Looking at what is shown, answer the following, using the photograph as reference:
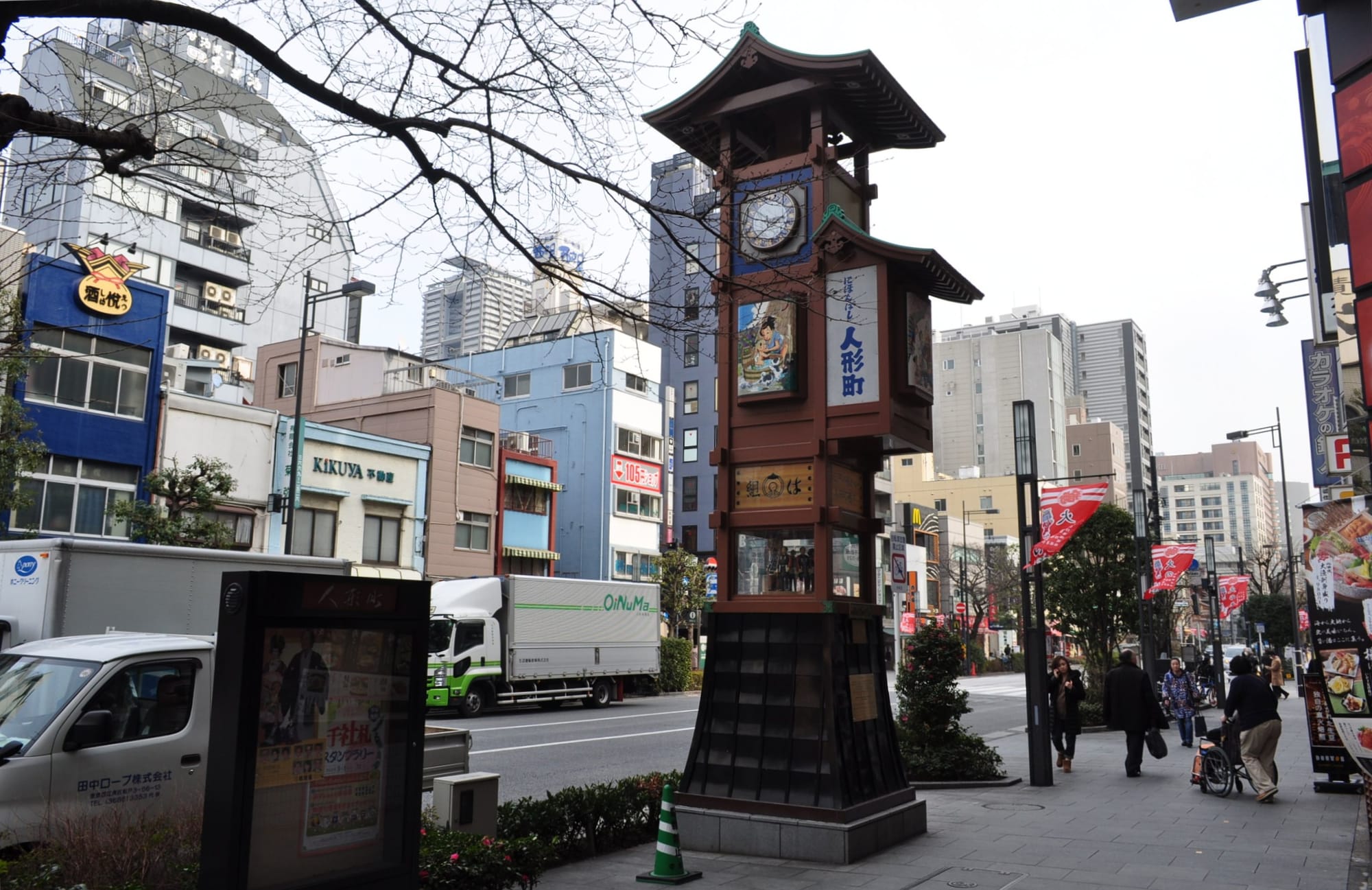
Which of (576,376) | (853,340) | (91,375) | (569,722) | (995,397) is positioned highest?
(995,397)

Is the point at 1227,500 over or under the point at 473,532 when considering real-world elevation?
over

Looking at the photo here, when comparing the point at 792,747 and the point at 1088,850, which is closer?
the point at 792,747

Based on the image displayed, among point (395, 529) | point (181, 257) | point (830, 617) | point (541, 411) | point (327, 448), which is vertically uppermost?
point (181, 257)

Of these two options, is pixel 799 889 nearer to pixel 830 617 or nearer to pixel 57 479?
pixel 830 617

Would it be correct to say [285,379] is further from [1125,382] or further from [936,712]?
[1125,382]

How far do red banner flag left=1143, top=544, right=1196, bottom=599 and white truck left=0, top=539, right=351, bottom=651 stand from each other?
69.1 feet

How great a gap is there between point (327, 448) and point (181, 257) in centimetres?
2661

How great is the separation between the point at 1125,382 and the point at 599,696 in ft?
502

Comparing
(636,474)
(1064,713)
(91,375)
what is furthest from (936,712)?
(636,474)

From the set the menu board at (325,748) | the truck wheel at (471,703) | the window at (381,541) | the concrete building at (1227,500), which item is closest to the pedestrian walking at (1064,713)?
the menu board at (325,748)

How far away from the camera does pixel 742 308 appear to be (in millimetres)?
10844

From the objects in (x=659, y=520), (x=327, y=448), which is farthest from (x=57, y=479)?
(x=659, y=520)

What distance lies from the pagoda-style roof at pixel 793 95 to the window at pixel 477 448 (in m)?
29.8

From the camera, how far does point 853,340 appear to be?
406 inches
